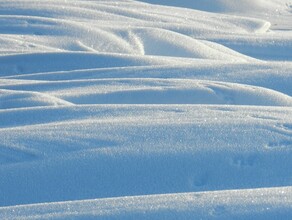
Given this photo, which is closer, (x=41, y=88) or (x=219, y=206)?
(x=219, y=206)

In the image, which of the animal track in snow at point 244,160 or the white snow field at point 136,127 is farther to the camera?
the animal track in snow at point 244,160

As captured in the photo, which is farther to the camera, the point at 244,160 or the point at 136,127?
the point at 136,127

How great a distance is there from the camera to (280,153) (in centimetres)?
232

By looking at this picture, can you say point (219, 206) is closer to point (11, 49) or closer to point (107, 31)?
point (11, 49)

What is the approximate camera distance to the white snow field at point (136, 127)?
1.89 metres

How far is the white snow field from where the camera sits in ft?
6.19

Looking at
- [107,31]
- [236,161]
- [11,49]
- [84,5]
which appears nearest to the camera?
[236,161]

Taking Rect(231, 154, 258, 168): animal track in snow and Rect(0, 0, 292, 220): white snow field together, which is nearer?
Rect(0, 0, 292, 220): white snow field

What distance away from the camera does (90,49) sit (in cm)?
397

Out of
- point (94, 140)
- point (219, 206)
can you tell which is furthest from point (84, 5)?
point (219, 206)

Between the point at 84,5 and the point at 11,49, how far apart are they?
1.17m

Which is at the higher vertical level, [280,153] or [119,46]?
[280,153]

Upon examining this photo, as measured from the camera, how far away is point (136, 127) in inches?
96.1

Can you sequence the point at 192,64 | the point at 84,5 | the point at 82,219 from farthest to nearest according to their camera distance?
the point at 84,5 → the point at 192,64 → the point at 82,219
